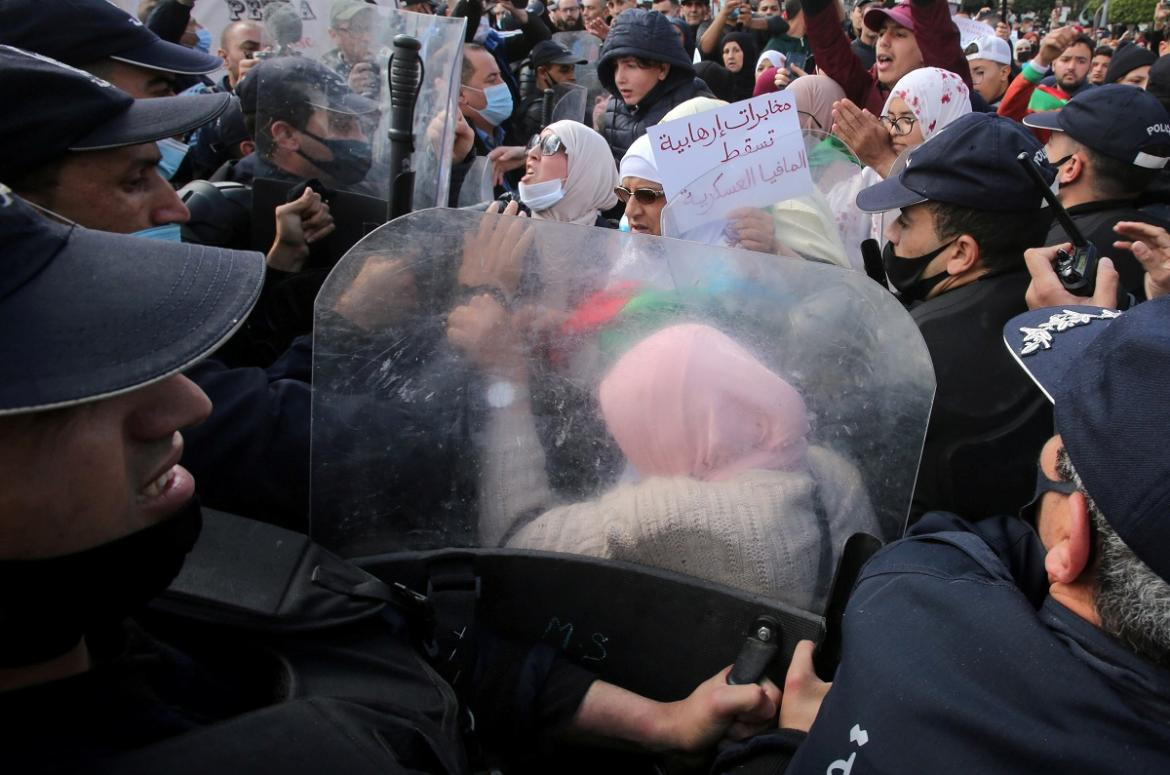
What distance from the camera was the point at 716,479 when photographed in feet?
4.33

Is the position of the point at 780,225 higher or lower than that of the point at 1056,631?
lower

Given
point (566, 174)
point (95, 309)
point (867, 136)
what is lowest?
point (566, 174)

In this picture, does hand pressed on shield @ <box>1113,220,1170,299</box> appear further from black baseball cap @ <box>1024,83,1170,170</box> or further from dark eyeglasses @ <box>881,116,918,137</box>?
dark eyeglasses @ <box>881,116,918,137</box>

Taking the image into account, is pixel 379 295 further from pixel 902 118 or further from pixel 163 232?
pixel 902 118

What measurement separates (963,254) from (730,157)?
2.31 ft

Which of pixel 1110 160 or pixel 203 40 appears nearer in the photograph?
pixel 1110 160

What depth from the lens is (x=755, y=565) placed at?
1320 millimetres

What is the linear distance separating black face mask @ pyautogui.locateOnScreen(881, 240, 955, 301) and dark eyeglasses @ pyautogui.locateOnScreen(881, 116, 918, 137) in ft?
4.91

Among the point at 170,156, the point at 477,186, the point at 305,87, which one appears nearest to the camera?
the point at 305,87

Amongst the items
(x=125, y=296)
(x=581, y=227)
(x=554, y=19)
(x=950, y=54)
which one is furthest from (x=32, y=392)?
(x=554, y=19)

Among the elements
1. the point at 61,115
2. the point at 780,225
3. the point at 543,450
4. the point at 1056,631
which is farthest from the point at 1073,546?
the point at 61,115

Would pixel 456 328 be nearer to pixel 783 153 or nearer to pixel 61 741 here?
pixel 61 741

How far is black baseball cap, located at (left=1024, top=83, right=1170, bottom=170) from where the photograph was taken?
10.2 feet

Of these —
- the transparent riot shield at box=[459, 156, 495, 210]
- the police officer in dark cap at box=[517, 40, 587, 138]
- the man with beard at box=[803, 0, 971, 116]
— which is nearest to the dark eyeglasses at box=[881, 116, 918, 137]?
the man with beard at box=[803, 0, 971, 116]
